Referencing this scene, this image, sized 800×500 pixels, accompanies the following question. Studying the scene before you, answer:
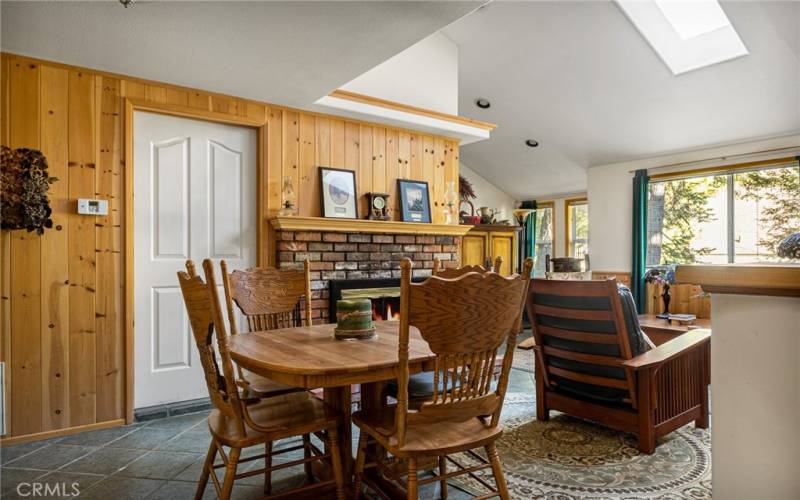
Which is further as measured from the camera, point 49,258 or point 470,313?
point 49,258

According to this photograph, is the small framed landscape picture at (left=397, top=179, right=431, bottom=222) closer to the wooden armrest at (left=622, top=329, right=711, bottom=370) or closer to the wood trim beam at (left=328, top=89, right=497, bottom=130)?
the wood trim beam at (left=328, top=89, right=497, bottom=130)

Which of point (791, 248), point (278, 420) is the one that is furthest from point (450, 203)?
point (791, 248)

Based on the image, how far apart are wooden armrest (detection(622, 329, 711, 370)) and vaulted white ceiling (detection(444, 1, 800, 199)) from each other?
9.00 ft

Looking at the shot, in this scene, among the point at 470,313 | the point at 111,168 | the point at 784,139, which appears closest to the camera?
the point at 470,313

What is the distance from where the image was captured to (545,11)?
4398 millimetres

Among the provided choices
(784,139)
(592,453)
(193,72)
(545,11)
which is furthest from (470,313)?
(784,139)

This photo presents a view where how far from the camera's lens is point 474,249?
238 inches

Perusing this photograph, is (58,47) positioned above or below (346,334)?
above

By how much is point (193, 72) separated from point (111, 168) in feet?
2.59

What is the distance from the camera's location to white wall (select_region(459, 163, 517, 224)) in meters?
7.66

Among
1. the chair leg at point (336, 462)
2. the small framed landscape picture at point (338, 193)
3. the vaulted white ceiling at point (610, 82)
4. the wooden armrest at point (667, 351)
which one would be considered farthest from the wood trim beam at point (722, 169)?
the chair leg at point (336, 462)

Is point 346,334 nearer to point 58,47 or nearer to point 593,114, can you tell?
point 58,47

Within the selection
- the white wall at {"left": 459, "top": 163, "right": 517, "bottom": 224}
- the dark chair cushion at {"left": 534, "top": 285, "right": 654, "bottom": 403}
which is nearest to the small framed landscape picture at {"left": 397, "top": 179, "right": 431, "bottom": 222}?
the dark chair cushion at {"left": 534, "top": 285, "right": 654, "bottom": 403}

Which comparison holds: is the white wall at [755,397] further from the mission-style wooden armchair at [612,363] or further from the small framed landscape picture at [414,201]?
the small framed landscape picture at [414,201]
